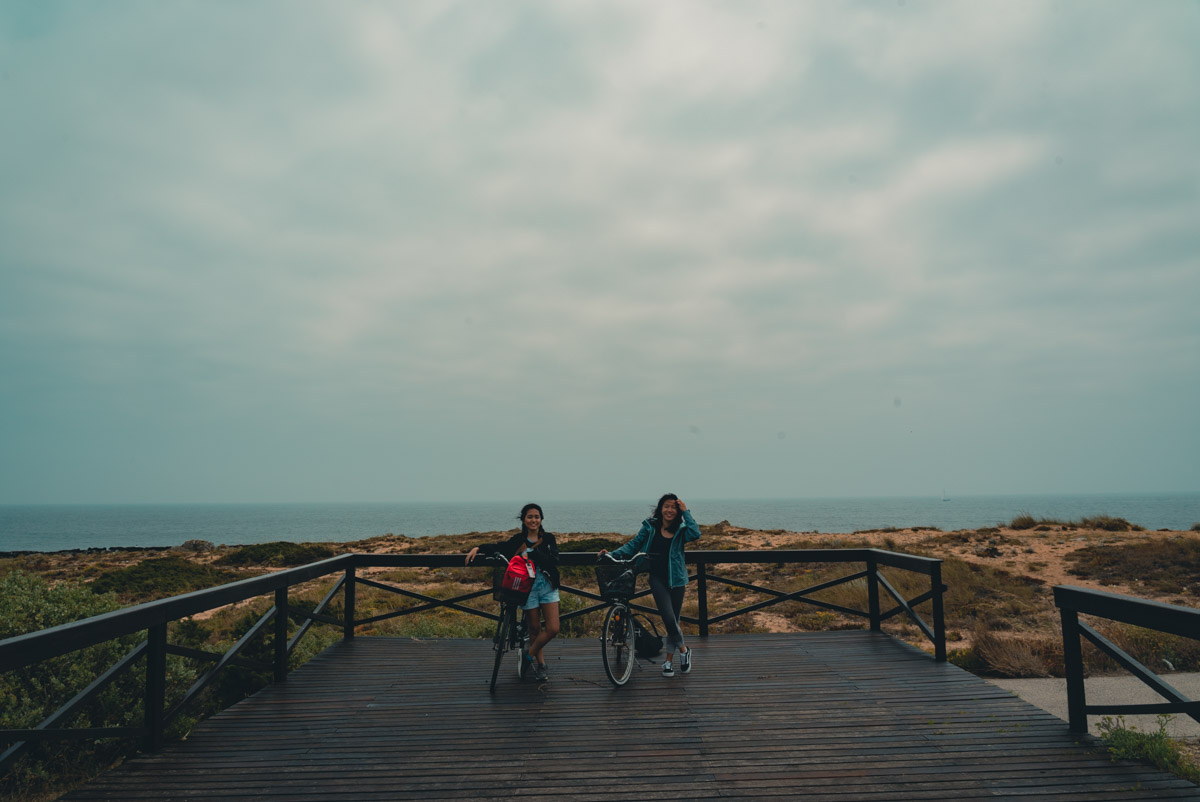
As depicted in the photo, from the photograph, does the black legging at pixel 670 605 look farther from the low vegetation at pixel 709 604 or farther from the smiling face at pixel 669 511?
the low vegetation at pixel 709 604

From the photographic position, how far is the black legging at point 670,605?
6.34 m

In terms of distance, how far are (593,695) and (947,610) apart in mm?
11987

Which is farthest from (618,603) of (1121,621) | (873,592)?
(873,592)

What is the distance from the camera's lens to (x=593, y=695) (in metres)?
5.70

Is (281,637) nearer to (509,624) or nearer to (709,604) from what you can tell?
(509,624)

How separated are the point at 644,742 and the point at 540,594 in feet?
6.08

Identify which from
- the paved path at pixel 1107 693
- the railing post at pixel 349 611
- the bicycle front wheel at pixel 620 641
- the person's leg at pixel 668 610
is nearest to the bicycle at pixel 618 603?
the bicycle front wheel at pixel 620 641

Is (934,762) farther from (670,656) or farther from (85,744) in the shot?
(85,744)

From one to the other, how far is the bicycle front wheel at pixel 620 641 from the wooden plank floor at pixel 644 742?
0.60ft

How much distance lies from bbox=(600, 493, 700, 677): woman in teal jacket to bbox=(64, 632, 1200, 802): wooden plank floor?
16.2 inches

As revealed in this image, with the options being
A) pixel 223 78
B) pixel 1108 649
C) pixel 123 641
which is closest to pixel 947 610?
pixel 1108 649

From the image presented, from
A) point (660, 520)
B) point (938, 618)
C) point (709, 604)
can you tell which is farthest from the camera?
point (709, 604)

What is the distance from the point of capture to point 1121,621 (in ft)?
12.2

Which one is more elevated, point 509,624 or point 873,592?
point 509,624
